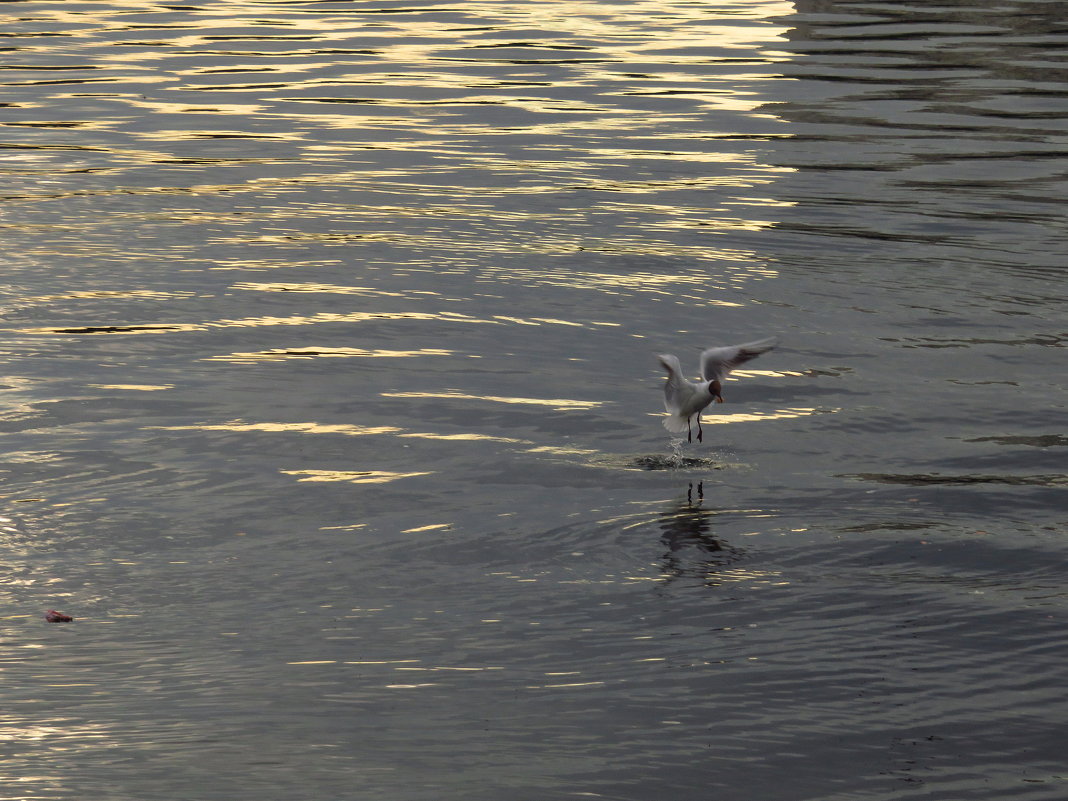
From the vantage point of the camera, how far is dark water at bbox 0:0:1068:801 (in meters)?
7.17

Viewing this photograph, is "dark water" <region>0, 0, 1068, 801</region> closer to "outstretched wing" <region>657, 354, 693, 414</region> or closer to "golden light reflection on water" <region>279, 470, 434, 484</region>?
"golden light reflection on water" <region>279, 470, 434, 484</region>

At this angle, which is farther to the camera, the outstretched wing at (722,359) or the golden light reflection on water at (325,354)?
the golden light reflection on water at (325,354)

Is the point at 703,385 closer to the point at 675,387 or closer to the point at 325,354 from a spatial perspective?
the point at 675,387

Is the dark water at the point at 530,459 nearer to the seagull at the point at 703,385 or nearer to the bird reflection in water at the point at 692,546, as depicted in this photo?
the bird reflection in water at the point at 692,546

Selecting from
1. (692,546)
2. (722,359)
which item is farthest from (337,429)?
(692,546)

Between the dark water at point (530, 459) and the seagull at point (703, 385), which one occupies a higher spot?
the seagull at point (703, 385)

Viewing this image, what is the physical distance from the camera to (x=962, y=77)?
25031mm

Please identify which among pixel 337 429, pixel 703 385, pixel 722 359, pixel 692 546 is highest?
pixel 722 359

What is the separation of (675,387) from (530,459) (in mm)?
986

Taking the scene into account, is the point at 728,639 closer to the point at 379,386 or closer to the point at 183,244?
the point at 379,386

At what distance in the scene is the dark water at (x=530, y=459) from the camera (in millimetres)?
7168

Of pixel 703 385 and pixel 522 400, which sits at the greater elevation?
pixel 703 385

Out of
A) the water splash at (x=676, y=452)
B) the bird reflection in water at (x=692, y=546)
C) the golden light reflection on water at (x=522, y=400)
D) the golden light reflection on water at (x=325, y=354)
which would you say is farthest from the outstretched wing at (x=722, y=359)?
the golden light reflection on water at (x=325, y=354)

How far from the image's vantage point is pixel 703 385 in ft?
33.9
